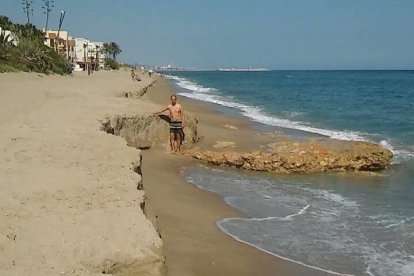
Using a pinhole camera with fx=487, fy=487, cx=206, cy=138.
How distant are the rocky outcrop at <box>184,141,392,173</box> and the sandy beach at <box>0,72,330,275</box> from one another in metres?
1.66

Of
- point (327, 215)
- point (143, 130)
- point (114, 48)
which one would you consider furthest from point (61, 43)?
point (327, 215)

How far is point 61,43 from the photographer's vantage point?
80.9m

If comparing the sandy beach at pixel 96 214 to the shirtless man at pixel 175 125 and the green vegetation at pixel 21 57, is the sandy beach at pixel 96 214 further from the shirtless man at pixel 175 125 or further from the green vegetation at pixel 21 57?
the green vegetation at pixel 21 57

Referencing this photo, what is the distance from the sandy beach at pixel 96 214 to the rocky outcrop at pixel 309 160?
5.44 ft

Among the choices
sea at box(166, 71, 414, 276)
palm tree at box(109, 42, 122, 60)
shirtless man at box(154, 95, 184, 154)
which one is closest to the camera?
sea at box(166, 71, 414, 276)

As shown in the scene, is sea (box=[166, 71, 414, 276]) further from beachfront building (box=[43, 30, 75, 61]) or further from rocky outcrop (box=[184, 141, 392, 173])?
beachfront building (box=[43, 30, 75, 61])

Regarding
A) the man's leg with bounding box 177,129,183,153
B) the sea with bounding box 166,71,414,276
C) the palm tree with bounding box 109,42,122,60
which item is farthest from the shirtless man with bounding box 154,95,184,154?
the palm tree with bounding box 109,42,122,60

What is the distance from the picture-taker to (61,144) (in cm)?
713

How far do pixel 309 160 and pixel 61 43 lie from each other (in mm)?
76739

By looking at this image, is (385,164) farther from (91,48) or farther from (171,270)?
(91,48)

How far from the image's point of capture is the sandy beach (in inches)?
151

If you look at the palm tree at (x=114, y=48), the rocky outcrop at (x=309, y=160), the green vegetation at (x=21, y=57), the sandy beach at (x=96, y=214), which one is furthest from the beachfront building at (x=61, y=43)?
the sandy beach at (x=96, y=214)

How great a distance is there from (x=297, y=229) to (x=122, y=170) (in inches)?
101

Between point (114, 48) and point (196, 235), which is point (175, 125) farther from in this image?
point (114, 48)
